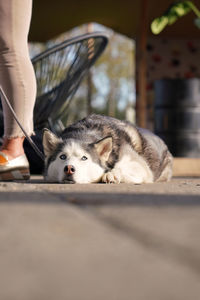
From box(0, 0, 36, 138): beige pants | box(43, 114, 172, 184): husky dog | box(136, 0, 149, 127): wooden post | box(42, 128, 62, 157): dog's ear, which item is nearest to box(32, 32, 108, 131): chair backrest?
box(43, 114, 172, 184): husky dog

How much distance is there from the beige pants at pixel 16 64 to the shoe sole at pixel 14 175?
209 millimetres

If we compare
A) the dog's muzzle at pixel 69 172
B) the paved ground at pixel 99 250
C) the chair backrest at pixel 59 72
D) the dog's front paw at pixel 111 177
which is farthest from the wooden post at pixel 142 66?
the paved ground at pixel 99 250

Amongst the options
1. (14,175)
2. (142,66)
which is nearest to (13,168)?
(14,175)

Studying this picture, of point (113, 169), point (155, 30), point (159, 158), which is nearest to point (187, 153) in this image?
point (155, 30)

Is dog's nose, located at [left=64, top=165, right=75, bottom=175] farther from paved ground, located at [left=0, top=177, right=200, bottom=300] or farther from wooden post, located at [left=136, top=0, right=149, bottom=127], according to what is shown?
wooden post, located at [left=136, top=0, right=149, bottom=127]

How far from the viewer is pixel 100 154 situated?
288 centimetres

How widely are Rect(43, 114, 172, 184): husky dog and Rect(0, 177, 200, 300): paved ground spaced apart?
3.95ft

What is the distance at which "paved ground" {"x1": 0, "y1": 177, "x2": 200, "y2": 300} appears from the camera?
30.8 inches

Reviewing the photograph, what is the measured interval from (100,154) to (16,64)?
2.32ft

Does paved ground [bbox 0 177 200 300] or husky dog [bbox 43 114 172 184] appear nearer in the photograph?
paved ground [bbox 0 177 200 300]

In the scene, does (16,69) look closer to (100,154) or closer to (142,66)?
(100,154)

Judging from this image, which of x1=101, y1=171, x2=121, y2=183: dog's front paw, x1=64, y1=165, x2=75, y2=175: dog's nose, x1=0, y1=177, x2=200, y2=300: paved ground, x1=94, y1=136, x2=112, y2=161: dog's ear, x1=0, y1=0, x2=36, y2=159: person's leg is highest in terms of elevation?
x1=0, y1=0, x2=36, y2=159: person's leg

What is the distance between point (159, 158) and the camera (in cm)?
340

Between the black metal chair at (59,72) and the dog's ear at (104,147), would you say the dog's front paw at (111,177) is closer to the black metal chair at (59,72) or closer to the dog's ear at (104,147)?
the dog's ear at (104,147)
